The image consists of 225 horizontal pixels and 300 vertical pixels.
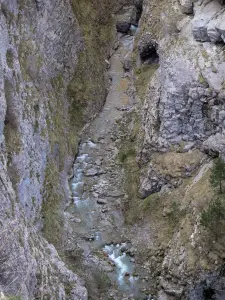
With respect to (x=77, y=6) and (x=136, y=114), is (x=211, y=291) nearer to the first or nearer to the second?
(x=136, y=114)

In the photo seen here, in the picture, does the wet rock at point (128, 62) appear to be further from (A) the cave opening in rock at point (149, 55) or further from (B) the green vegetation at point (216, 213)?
(B) the green vegetation at point (216, 213)

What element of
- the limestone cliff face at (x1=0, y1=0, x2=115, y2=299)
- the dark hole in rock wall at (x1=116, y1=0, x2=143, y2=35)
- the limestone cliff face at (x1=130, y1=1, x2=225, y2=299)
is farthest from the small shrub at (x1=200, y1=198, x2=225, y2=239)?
the dark hole in rock wall at (x1=116, y1=0, x2=143, y2=35)

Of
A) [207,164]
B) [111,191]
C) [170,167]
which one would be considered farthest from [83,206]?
[207,164]

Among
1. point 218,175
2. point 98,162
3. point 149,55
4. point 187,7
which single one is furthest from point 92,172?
point 187,7

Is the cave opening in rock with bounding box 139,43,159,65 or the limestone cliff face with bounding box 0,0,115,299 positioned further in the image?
the cave opening in rock with bounding box 139,43,159,65

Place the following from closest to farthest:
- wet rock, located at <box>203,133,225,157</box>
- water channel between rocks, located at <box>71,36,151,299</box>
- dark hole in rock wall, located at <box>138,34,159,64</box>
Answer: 1. water channel between rocks, located at <box>71,36,151,299</box>
2. wet rock, located at <box>203,133,225,157</box>
3. dark hole in rock wall, located at <box>138,34,159,64</box>

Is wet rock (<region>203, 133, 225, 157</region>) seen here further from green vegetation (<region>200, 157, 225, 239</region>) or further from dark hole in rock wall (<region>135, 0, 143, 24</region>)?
dark hole in rock wall (<region>135, 0, 143, 24</region>)

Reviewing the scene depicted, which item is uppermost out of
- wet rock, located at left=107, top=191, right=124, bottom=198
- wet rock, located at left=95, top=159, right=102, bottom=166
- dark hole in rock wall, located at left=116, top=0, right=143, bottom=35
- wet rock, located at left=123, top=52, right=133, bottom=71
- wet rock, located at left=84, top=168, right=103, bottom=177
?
dark hole in rock wall, located at left=116, top=0, right=143, bottom=35
